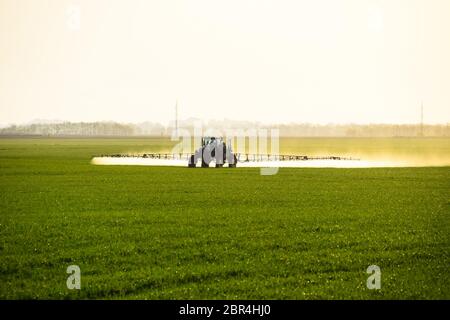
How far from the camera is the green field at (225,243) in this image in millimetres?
13547

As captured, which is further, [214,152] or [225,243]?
[214,152]

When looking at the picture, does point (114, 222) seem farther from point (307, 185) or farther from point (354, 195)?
point (307, 185)

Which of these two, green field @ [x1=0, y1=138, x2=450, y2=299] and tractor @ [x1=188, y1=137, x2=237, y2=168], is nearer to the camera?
green field @ [x1=0, y1=138, x2=450, y2=299]

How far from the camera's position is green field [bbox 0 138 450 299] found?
44.4 ft

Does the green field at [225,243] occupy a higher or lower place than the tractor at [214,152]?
lower

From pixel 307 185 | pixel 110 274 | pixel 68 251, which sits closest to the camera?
pixel 110 274

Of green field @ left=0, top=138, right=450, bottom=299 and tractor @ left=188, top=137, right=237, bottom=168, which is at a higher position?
tractor @ left=188, top=137, right=237, bottom=168

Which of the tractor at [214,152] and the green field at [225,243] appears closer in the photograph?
the green field at [225,243]

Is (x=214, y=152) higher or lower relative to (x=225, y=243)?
higher

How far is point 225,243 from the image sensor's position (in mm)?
18547
